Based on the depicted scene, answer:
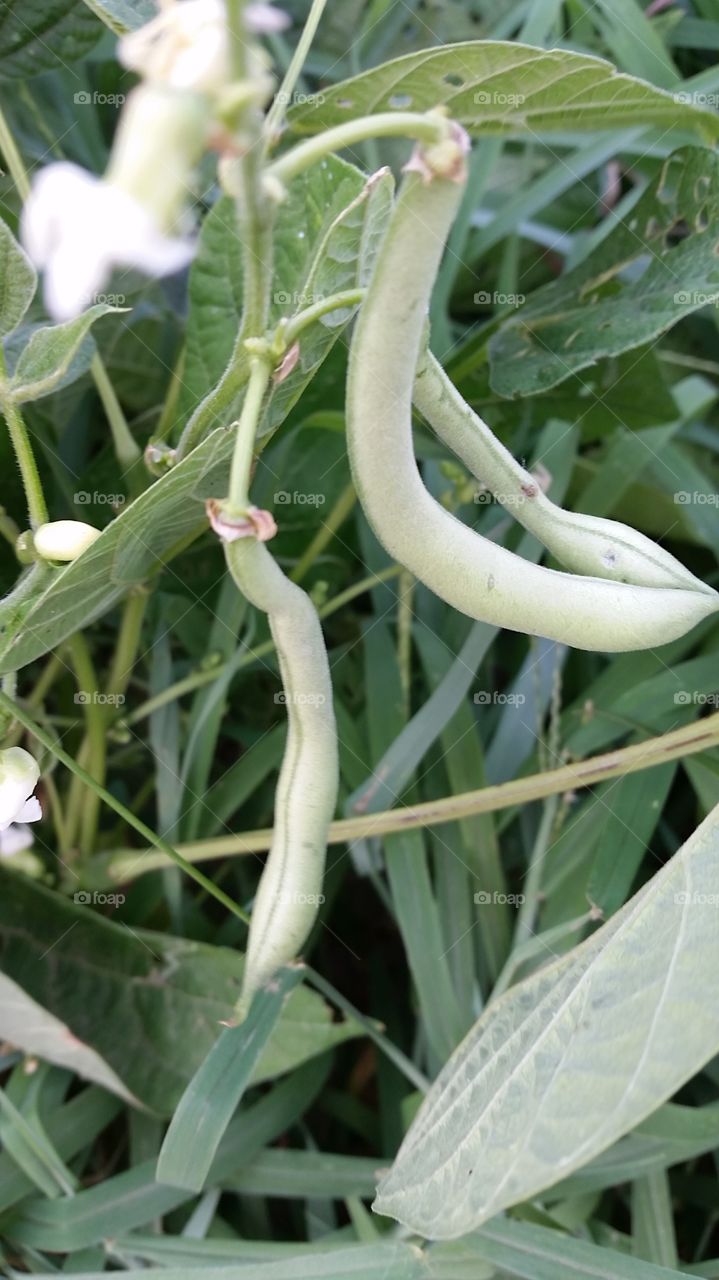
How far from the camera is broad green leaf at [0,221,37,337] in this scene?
44cm

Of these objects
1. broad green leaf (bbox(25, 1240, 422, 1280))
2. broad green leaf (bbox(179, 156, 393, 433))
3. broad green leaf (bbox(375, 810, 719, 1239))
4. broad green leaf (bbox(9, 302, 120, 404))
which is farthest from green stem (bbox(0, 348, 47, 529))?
broad green leaf (bbox(25, 1240, 422, 1280))

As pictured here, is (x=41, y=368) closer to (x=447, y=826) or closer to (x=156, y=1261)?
(x=447, y=826)

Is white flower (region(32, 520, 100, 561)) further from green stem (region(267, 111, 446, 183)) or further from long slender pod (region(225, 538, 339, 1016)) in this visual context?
green stem (region(267, 111, 446, 183))

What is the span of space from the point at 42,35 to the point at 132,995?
620 mm

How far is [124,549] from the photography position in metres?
0.47

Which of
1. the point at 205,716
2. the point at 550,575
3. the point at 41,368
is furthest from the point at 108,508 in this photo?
the point at 550,575

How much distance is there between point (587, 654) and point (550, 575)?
411 millimetres

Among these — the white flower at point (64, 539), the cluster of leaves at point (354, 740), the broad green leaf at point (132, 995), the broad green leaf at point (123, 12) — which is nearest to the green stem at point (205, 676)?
the cluster of leaves at point (354, 740)

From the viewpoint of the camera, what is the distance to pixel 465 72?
0.56m

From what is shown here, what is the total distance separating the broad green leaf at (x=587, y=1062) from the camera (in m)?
0.37

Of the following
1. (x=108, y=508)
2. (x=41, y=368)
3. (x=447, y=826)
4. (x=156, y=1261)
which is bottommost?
(x=156, y=1261)

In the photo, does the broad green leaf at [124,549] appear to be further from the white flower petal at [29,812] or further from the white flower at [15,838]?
the white flower at [15,838]

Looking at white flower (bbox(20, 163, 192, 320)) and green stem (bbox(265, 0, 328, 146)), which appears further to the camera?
green stem (bbox(265, 0, 328, 146))

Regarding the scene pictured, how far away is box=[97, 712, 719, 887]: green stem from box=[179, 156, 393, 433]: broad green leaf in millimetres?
281
